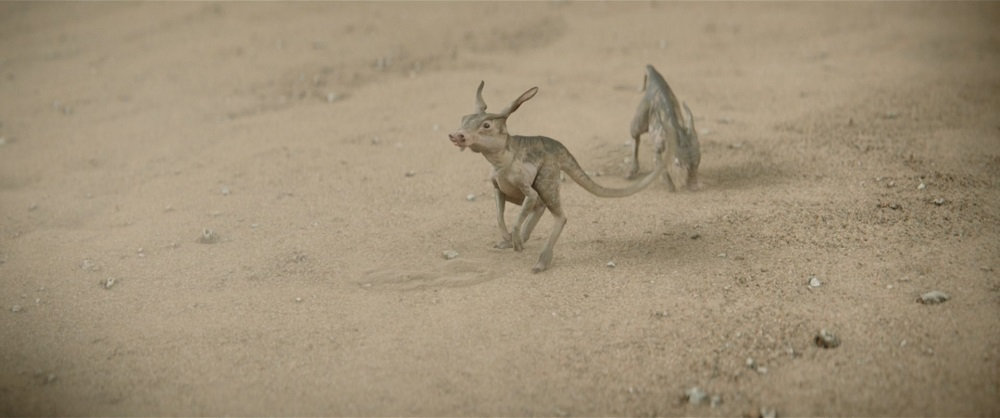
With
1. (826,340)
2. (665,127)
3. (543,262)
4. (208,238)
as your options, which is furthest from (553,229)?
(208,238)

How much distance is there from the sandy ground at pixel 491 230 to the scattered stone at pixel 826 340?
39 millimetres

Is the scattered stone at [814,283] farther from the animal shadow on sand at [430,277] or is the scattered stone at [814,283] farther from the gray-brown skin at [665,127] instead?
the animal shadow on sand at [430,277]

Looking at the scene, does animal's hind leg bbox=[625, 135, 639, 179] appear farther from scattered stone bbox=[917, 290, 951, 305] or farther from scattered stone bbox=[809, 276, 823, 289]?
scattered stone bbox=[917, 290, 951, 305]

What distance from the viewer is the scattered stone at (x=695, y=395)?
3.65 metres

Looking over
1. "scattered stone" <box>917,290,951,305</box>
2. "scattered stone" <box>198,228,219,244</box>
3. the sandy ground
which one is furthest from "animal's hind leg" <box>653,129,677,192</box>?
"scattered stone" <box>198,228,219,244</box>

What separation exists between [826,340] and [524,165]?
1.95m

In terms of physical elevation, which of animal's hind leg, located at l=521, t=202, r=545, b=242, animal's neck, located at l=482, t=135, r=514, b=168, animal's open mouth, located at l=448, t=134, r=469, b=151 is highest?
animal's open mouth, located at l=448, t=134, r=469, b=151

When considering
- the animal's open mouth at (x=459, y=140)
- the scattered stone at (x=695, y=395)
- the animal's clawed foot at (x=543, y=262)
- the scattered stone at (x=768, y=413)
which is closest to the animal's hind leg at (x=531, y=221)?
the animal's clawed foot at (x=543, y=262)

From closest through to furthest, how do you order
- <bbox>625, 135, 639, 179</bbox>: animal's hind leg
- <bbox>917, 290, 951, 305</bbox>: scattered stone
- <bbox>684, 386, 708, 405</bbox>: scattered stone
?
<bbox>684, 386, 708, 405</bbox>: scattered stone, <bbox>917, 290, 951, 305</bbox>: scattered stone, <bbox>625, 135, 639, 179</bbox>: animal's hind leg

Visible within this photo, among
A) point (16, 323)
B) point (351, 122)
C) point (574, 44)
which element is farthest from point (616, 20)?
point (16, 323)

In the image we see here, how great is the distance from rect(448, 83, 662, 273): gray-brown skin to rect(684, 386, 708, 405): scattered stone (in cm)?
141

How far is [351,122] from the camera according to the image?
820 cm

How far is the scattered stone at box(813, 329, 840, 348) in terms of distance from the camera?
3910 millimetres

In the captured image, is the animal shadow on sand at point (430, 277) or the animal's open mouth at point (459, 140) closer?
the animal's open mouth at point (459, 140)
